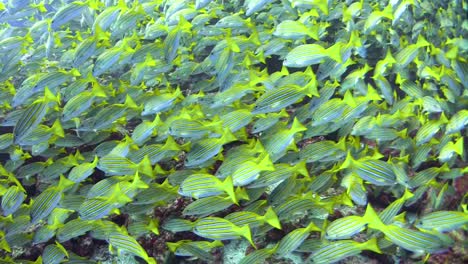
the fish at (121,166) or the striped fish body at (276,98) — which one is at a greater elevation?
the striped fish body at (276,98)

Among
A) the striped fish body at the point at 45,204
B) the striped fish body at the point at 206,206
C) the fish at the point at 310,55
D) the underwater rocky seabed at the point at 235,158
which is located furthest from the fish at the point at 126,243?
the fish at the point at 310,55

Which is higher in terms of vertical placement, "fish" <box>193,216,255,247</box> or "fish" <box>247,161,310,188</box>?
"fish" <box>247,161,310,188</box>

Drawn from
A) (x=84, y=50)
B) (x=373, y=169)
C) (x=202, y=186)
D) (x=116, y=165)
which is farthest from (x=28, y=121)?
(x=373, y=169)

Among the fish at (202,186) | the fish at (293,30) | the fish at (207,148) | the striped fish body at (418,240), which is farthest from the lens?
the fish at (293,30)

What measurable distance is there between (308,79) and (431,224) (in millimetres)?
1640

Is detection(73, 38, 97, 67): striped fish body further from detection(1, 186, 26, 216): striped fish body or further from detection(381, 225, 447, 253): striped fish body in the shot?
detection(381, 225, 447, 253): striped fish body

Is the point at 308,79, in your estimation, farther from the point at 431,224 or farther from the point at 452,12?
the point at 452,12

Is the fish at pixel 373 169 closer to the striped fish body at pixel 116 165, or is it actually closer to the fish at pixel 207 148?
the fish at pixel 207 148

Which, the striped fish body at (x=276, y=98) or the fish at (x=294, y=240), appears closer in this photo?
the fish at (x=294, y=240)

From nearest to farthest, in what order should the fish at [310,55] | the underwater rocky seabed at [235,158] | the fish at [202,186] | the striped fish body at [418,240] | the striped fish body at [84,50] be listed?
the striped fish body at [418,240] → the fish at [202,186] → the underwater rocky seabed at [235,158] → the fish at [310,55] → the striped fish body at [84,50]

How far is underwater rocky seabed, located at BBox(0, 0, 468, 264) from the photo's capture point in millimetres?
2787

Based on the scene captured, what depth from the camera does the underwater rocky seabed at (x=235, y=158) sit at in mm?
2787

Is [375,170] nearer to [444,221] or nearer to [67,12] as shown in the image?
[444,221]

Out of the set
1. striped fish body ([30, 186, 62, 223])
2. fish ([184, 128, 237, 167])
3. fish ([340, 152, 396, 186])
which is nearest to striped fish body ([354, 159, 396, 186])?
fish ([340, 152, 396, 186])
